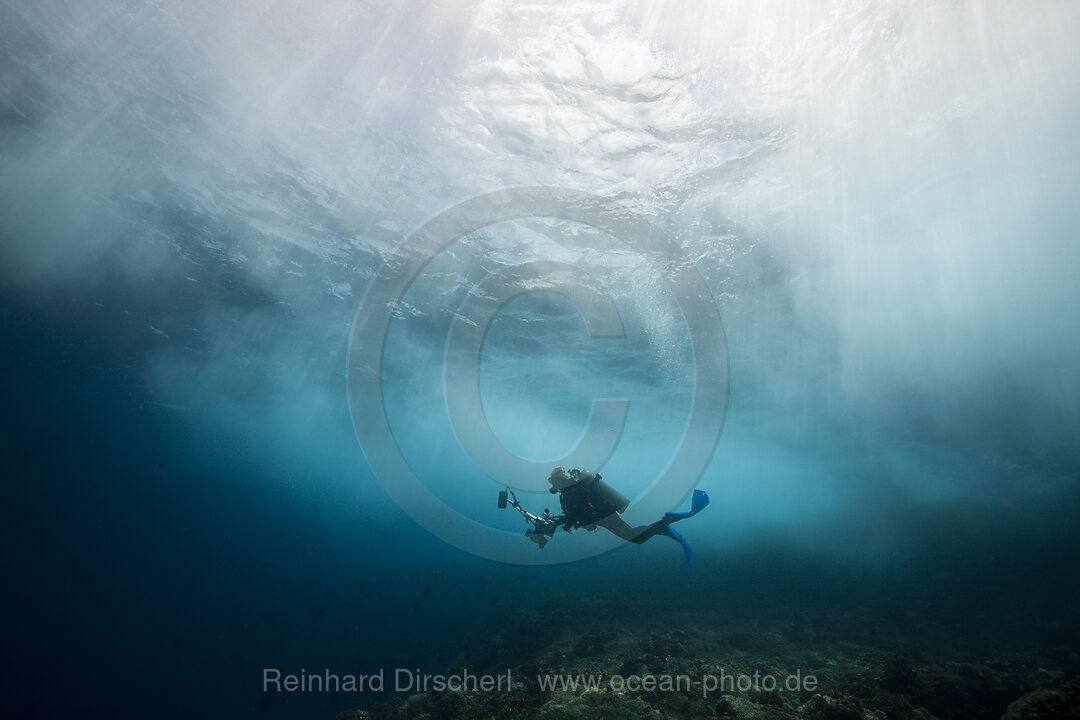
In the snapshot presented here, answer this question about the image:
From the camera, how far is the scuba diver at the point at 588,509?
8383 mm

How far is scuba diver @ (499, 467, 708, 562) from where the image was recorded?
27.5ft

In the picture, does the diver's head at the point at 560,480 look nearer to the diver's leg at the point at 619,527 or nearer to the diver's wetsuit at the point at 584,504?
the diver's wetsuit at the point at 584,504

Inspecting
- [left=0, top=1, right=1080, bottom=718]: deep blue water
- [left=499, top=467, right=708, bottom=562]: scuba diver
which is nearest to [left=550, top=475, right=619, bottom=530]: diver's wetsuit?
[left=499, top=467, right=708, bottom=562]: scuba diver

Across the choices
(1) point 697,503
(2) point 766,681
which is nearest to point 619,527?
(1) point 697,503

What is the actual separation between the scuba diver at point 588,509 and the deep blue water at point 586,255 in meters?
7.76

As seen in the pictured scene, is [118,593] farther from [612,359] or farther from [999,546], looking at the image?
[999,546]

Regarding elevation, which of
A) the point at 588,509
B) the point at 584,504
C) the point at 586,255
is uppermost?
the point at 586,255

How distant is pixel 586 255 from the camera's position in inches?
545

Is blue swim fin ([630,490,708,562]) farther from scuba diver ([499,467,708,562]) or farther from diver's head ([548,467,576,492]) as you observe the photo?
diver's head ([548,467,576,492])

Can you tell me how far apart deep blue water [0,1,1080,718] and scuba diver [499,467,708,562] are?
776cm

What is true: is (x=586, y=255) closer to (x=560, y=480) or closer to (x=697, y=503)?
(x=560, y=480)

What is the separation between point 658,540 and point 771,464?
61.3ft

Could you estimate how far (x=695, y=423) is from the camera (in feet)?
115

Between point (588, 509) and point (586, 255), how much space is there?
862 centimetres
